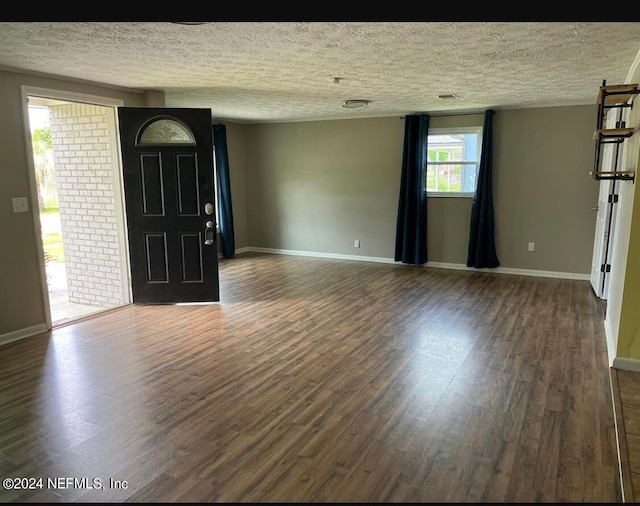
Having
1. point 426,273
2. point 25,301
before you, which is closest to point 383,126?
point 426,273

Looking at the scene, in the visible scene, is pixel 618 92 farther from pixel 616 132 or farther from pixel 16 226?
pixel 16 226

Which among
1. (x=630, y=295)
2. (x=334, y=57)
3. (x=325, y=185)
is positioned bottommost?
(x=630, y=295)

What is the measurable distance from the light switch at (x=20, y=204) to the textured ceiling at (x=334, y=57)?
1.04 meters

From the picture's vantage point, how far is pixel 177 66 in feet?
11.5

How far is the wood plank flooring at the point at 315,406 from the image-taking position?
1.94m

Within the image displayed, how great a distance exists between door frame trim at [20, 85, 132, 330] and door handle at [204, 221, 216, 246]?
85 cm

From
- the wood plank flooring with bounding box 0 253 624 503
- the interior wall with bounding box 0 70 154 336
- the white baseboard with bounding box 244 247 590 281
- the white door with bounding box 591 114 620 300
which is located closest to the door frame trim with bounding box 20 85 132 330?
the interior wall with bounding box 0 70 154 336

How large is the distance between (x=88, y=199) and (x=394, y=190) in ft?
13.8

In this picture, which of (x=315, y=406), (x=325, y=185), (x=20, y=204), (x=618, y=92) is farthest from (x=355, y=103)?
(x=315, y=406)

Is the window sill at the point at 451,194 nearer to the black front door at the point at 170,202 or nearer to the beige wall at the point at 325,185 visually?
the beige wall at the point at 325,185

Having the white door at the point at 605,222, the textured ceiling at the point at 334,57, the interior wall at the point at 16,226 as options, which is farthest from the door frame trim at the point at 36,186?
the white door at the point at 605,222

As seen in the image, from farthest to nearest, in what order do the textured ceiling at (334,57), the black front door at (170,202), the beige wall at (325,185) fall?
the beige wall at (325,185), the black front door at (170,202), the textured ceiling at (334,57)

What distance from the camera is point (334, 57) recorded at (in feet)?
10.6

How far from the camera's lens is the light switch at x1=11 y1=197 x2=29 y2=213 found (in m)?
3.64
